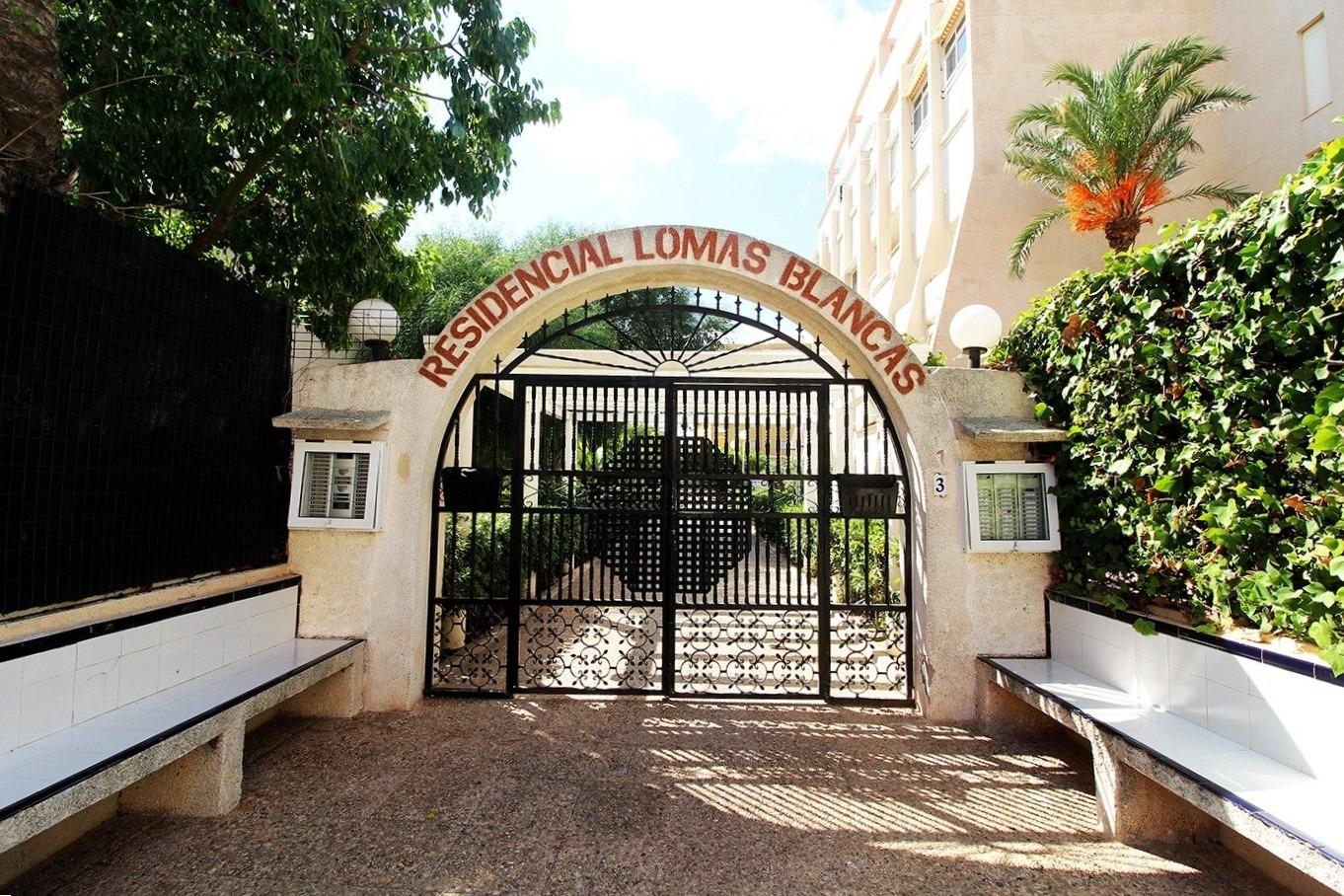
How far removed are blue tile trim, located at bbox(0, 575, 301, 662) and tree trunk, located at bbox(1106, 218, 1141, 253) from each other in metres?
13.6

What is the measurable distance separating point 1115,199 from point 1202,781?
11.8 metres

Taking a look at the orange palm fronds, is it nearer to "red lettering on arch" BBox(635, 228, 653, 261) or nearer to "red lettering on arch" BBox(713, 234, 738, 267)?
"red lettering on arch" BBox(713, 234, 738, 267)

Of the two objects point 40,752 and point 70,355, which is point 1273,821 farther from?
point 70,355

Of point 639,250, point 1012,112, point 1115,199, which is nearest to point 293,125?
point 639,250

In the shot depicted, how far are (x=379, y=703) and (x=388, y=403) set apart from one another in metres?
2.34

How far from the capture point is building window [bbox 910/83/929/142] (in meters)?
17.1

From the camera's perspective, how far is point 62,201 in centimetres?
330

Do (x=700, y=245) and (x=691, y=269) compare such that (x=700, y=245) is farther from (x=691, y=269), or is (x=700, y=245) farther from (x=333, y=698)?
(x=333, y=698)

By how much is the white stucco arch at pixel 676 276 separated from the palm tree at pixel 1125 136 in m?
9.04

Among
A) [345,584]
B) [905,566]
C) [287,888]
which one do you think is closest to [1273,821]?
[905,566]

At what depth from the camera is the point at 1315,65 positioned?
415 inches

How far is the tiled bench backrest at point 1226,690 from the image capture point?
2.80 metres

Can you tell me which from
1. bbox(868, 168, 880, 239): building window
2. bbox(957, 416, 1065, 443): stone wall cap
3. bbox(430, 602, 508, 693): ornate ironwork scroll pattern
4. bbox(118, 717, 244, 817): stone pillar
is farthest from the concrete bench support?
bbox(868, 168, 880, 239): building window

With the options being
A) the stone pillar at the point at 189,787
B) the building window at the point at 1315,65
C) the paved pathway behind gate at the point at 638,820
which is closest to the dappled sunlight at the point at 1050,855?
the paved pathway behind gate at the point at 638,820
